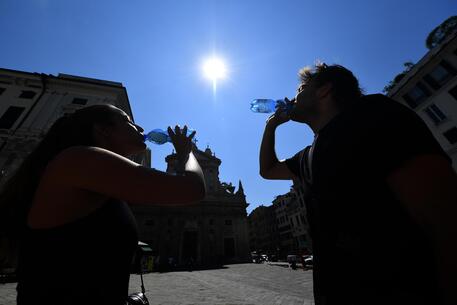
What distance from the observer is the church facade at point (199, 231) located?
30281 millimetres

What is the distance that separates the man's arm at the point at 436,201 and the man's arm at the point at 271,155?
1.28 metres

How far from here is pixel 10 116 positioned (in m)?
21.4

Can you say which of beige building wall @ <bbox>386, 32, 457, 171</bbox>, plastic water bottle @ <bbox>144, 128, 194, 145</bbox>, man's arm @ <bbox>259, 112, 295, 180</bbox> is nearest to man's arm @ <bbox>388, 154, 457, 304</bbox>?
man's arm @ <bbox>259, 112, 295, 180</bbox>

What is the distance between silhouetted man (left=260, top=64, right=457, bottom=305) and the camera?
0.79m

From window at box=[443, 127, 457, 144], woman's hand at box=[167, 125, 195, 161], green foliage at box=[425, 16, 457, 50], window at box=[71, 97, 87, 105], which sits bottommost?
woman's hand at box=[167, 125, 195, 161]

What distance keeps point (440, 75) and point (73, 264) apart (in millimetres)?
29354

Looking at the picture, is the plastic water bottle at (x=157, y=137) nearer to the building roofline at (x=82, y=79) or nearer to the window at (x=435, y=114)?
the building roofline at (x=82, y=79)

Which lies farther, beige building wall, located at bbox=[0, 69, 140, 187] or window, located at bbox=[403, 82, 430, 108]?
window, located at bbox=[403, 82, 430, 108]

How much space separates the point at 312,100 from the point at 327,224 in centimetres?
107

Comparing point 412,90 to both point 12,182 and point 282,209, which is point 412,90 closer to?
point 12,182

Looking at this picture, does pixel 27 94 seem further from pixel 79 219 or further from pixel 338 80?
pixel 338 80

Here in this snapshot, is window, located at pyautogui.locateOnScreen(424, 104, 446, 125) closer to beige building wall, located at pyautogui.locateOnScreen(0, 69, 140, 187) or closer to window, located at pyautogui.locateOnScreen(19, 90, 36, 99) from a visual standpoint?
beige building wall, located at pyautogui.locateOnScreen(0, 69, 140, 187)

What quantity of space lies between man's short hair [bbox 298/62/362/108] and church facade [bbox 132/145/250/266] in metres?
28.1

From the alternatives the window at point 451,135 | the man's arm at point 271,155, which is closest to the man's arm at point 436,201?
the man's arm at point 271,155
